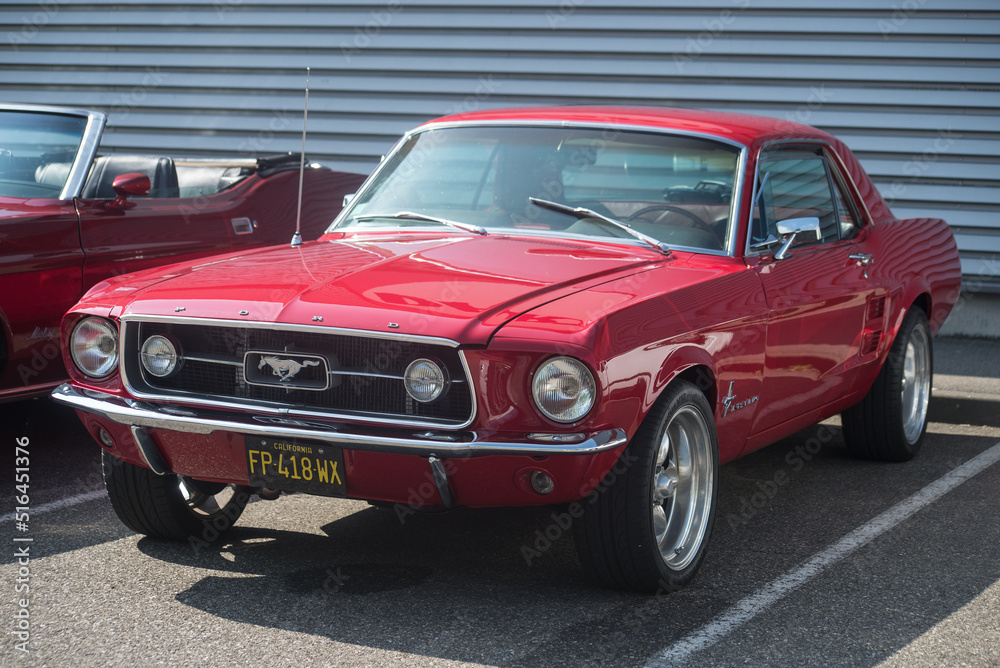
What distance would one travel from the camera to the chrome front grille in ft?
10.5

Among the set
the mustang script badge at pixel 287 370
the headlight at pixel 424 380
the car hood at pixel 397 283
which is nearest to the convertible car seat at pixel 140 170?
the car hood at pixel 397 283

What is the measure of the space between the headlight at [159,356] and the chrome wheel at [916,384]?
3.60 m

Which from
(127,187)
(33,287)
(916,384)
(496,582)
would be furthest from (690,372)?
Answer: (127,187)

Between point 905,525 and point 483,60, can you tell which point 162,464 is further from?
point 483,60

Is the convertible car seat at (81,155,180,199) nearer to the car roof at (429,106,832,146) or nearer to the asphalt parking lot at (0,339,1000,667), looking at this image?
the asphalt parking lot at (0,339,1000,667)

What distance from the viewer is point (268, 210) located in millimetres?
6598

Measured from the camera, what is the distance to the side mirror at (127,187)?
5566mm

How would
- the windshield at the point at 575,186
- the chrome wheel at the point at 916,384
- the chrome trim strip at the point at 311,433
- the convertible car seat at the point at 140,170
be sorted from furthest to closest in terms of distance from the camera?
the convertible car seat at the point at 140,170 < the chrome wheel at the point at 916,384 < the windshield at the point at 575,186 < the chrome trim strip at the point at 311,433

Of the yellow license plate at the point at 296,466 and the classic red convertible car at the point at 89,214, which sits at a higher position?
the classic red convertible car at the point at 89,214

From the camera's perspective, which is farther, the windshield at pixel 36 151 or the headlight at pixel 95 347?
the windshield at pixel 36 151

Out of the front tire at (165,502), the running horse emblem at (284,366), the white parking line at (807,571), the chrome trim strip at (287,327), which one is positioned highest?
the chrome trim strip at (287,327)

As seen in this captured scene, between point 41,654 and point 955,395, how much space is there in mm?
5291

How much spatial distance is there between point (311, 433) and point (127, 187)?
288cm

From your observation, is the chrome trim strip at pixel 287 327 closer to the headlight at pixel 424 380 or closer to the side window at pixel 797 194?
the headlight at pixel 424 380
